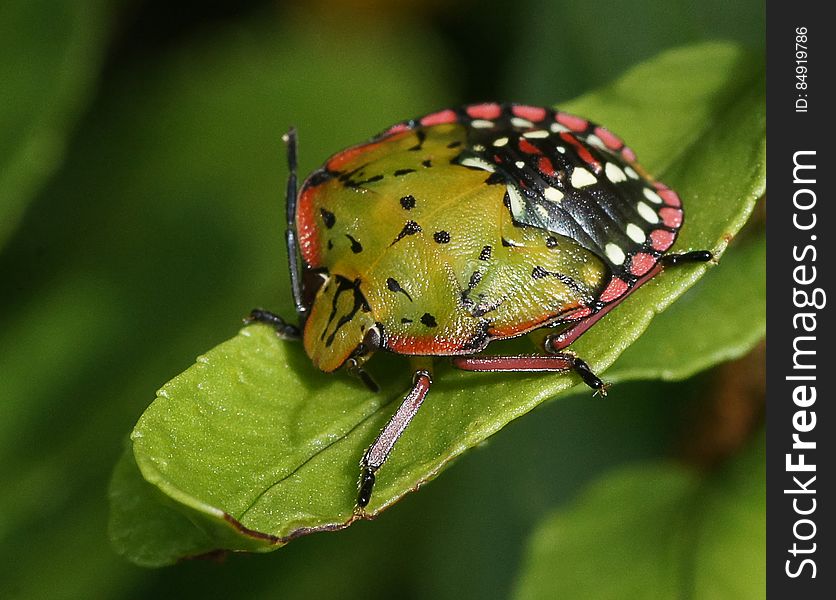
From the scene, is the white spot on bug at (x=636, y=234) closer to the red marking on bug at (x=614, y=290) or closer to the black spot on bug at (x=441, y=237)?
the red marking on bug at (x=614, y=290)

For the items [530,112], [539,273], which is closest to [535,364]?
[539,273]

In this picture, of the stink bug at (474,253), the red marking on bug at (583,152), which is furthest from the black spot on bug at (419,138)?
the red marking on bug at (583,152)

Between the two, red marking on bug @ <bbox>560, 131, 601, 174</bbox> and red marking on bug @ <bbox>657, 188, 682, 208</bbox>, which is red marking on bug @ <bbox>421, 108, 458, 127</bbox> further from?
red marking on bug @ <bbox>657, 188, 682, 208</bbox>

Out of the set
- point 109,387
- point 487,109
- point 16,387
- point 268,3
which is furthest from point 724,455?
point 268,3

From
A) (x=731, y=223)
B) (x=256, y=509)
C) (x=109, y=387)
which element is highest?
(x=731, y=223)

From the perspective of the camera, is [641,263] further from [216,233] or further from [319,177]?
[216,233]

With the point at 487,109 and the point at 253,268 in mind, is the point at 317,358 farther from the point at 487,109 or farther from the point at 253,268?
the point at 253,268
